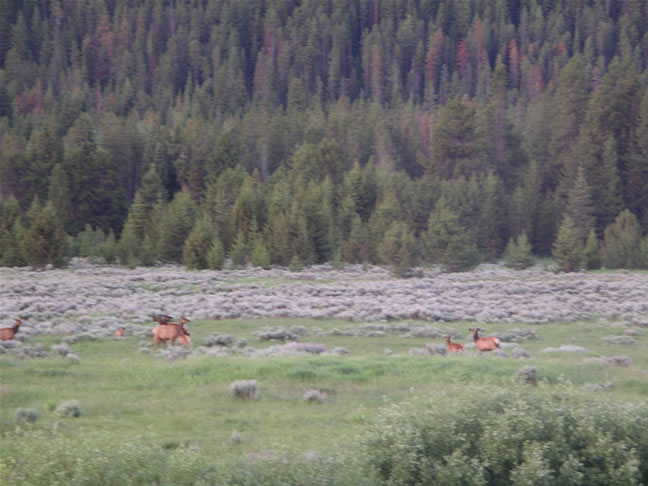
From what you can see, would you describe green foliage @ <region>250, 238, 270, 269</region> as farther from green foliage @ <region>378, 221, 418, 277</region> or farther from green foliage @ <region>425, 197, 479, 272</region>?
green foliage @ <region>425, 197, 479, 272</region>

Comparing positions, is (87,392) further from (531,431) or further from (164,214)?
(164,214)

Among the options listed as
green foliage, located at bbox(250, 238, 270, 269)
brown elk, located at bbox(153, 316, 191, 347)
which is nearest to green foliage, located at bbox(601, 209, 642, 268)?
green foliage, located at bbox(250, 238, 270, 269)

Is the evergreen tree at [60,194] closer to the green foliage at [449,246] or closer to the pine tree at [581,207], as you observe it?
the green foliage at [449,246]

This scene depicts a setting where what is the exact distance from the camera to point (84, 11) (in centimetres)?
15288

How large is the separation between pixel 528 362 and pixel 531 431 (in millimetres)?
8187

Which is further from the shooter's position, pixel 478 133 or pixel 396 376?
pixel 478 133

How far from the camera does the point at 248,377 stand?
16.9 m

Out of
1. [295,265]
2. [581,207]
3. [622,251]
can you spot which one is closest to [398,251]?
[295,265]

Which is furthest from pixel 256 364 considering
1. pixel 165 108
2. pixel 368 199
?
pixel 165 108

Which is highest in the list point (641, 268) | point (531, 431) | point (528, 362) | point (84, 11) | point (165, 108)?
point (84, 11)

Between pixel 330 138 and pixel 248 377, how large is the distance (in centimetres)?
6578

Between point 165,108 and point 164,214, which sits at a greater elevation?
point 165,108

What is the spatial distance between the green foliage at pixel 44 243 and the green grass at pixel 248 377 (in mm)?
26482

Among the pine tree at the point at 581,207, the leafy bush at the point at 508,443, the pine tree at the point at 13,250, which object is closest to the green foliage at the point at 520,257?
the pine tree at the point at 581,207
